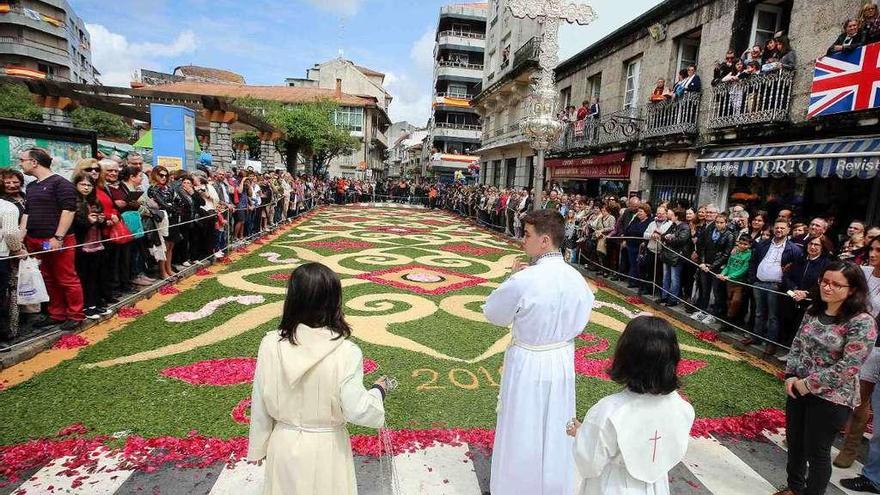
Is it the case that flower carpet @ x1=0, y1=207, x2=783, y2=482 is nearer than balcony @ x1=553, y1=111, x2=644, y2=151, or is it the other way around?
flower carpet @ x1=0, y1=207, x2=783, y2=482

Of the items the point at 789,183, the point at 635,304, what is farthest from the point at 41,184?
the point at 789,183

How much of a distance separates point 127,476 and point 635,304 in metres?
7.82

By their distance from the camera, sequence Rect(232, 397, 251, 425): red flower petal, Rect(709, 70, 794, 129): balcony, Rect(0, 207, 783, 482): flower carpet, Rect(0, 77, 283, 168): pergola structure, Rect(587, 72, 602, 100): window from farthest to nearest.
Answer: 1. Rect(587, 72, 602, 100): window
2. Rect(0, 77, 283, 168): pergola structure
3. Rect(709, 70, 794, 129): balcony
4. Rect(232, 397, 251, 425): red flower petal
5. Rect(0, 207, 783, 482): flower carpet

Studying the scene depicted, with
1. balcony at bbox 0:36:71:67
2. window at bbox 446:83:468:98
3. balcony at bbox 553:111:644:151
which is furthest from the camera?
window at bbox 446:83:468:98

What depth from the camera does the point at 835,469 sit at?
12.4 feet

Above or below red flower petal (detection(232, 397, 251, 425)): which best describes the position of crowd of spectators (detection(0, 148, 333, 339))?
above

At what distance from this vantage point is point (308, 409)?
206 cm

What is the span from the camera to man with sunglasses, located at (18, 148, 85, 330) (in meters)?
5.14

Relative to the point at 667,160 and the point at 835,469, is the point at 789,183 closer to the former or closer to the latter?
the point at 667,160

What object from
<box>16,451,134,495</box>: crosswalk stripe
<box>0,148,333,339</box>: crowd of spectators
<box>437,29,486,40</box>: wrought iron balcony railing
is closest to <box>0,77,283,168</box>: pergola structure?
<box>0,148,333,339</box>: crowd of spectators

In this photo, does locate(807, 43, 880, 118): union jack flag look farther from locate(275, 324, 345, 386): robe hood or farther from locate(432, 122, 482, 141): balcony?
locate(432, 122, 482, 141): balcony

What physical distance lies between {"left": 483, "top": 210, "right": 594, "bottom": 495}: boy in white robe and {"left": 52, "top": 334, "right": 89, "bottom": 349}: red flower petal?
4.91 meters

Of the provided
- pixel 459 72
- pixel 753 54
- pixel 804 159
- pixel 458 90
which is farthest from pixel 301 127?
pixel 804 159

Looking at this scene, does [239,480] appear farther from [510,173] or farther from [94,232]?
[510,173]
